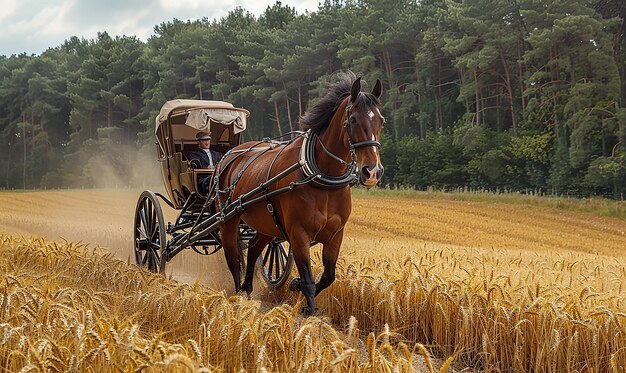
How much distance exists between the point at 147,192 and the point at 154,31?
67.1 m

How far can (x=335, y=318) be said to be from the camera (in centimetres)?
621

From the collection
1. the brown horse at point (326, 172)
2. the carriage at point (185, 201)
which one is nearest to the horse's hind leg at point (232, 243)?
the carriage at point (185, 201)

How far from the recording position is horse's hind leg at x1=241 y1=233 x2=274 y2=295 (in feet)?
23.4

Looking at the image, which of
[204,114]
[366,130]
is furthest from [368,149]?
[204,114]

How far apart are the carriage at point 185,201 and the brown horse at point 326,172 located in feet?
5.84

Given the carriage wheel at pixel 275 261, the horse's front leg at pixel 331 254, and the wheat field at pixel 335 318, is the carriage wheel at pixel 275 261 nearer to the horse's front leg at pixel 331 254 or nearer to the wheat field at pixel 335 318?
the wheat field at pixel 335 318

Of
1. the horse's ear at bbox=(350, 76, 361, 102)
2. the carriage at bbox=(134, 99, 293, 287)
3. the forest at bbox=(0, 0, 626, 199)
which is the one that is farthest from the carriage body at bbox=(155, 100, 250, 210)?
the forest at bbox=(0, 0, 626, 199)

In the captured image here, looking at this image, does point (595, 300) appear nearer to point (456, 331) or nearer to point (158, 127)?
point (456, 331)

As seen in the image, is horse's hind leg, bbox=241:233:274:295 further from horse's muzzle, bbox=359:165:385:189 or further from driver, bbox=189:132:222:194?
horse's muzzle, bbox=359:165:385:189

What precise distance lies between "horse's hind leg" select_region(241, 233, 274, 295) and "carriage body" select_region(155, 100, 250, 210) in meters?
1.18

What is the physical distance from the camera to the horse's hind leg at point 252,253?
7126 millimetres

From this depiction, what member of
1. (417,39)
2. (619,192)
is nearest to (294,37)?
(417,39)

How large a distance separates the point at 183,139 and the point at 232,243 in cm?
272

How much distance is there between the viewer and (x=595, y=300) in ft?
15.0
